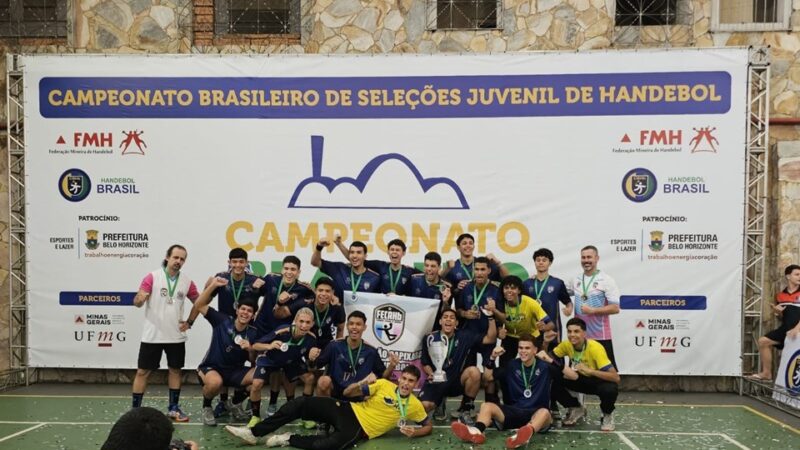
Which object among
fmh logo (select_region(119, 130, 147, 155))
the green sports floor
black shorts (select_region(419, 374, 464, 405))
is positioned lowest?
the green sports floor

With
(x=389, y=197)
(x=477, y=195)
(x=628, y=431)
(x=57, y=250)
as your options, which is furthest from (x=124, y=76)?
(x=628, y=431)

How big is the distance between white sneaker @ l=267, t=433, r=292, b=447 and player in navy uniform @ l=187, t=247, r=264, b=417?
4.09 ft

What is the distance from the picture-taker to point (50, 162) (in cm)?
918

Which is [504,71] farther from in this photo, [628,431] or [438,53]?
[628,431]

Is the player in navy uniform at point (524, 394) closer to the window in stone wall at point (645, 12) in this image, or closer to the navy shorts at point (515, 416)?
the navy shorts at point (515, 416)

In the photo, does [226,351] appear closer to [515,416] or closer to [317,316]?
[317,316]

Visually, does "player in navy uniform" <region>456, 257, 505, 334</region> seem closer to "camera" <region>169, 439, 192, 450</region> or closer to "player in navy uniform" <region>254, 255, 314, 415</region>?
"player in navy uniform" <region>254, 255, 314, 415</region>

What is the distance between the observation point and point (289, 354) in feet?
24.0

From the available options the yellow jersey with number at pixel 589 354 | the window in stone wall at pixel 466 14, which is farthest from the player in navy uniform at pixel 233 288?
the window in stone wall at pixel 466 14

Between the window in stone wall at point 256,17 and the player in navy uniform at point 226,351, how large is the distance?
3.50m

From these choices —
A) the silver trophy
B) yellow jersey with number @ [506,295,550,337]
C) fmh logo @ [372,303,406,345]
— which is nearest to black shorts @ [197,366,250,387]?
fmh logo @ [372,303,406,345]

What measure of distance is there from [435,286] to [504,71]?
2.72 m

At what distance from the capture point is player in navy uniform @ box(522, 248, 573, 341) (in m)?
7.63

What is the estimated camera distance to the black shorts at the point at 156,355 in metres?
7.47
